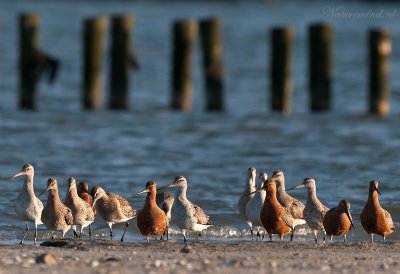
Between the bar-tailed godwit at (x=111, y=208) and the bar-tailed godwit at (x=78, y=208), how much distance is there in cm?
21

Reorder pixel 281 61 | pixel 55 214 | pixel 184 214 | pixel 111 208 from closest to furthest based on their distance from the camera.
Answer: pixel 55 214 < pixel 184 214 < pixel 111 208 < pixel 281 61

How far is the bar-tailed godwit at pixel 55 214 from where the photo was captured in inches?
514

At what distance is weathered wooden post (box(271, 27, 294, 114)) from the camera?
25.6 metres

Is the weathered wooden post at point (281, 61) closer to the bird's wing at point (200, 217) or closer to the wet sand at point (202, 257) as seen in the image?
the bird's wing at point (200, 217)

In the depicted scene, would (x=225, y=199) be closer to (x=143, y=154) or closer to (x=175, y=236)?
(x=175, y=236)

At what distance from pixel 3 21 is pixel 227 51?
20.9m

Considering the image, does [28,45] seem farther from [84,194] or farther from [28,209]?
[28,209]

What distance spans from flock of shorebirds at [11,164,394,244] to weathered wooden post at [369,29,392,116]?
39.8ft

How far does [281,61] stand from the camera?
25.7m

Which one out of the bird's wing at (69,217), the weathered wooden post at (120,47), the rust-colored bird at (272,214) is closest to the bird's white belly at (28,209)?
the bird's wing at (69,217)

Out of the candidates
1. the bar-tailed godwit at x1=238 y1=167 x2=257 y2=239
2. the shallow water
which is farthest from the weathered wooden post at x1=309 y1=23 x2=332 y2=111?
the bar-tailed godwit at x1=238 y1=167 x2=257 y2=239

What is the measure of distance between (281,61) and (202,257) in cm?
1472

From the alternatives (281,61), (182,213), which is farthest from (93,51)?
(182,213)

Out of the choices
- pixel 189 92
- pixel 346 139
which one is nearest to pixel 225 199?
pixel 346 139
